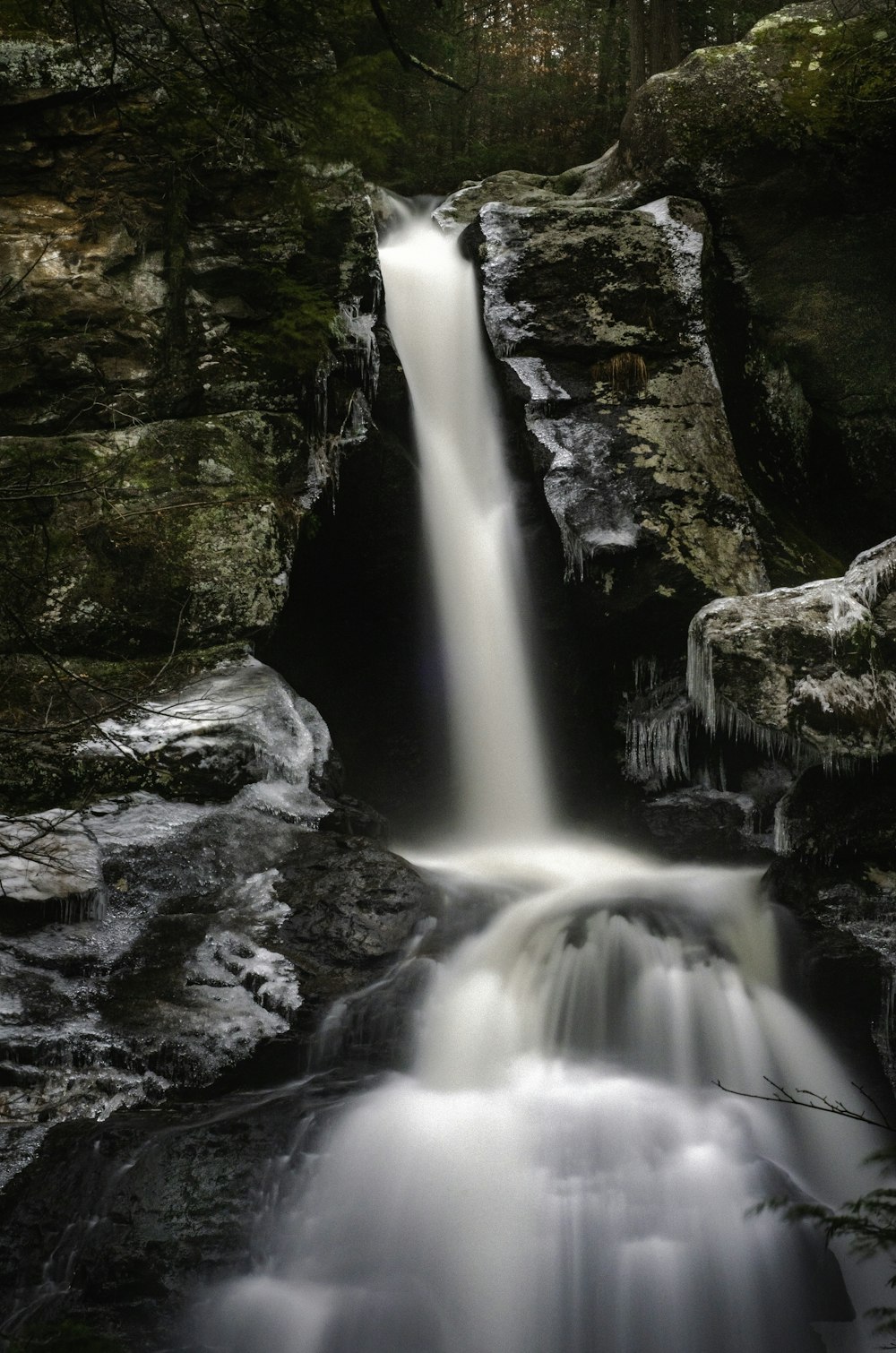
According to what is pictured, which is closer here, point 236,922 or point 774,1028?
point 774,1028

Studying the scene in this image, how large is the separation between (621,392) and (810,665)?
358 cm

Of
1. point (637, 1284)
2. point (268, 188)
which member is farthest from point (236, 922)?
point (268, 188)

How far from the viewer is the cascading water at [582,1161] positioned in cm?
362

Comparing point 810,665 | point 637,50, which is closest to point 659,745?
point 810,665

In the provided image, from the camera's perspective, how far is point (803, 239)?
29.9 ft

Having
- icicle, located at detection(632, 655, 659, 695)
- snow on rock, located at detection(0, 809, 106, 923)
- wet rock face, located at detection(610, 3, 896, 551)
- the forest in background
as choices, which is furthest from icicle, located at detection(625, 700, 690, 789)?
the forest in background

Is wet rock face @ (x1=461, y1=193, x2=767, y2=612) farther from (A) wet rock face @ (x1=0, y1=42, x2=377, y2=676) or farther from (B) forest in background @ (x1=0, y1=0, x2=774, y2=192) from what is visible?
(B) forest in background @ (x1=0, y1=0, x2=774, y2=192)

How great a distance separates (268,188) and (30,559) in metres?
3.99

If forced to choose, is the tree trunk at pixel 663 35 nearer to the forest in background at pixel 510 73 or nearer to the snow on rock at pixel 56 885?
the forest in background at pixel 510 73

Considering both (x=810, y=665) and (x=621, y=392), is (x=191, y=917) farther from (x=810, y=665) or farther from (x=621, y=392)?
(x=621, y=392)

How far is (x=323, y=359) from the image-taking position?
777 cm

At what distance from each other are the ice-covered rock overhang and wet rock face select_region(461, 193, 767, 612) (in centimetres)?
175

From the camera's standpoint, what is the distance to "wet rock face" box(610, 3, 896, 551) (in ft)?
28.9

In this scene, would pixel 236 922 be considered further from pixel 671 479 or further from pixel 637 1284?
pixel 671 479
